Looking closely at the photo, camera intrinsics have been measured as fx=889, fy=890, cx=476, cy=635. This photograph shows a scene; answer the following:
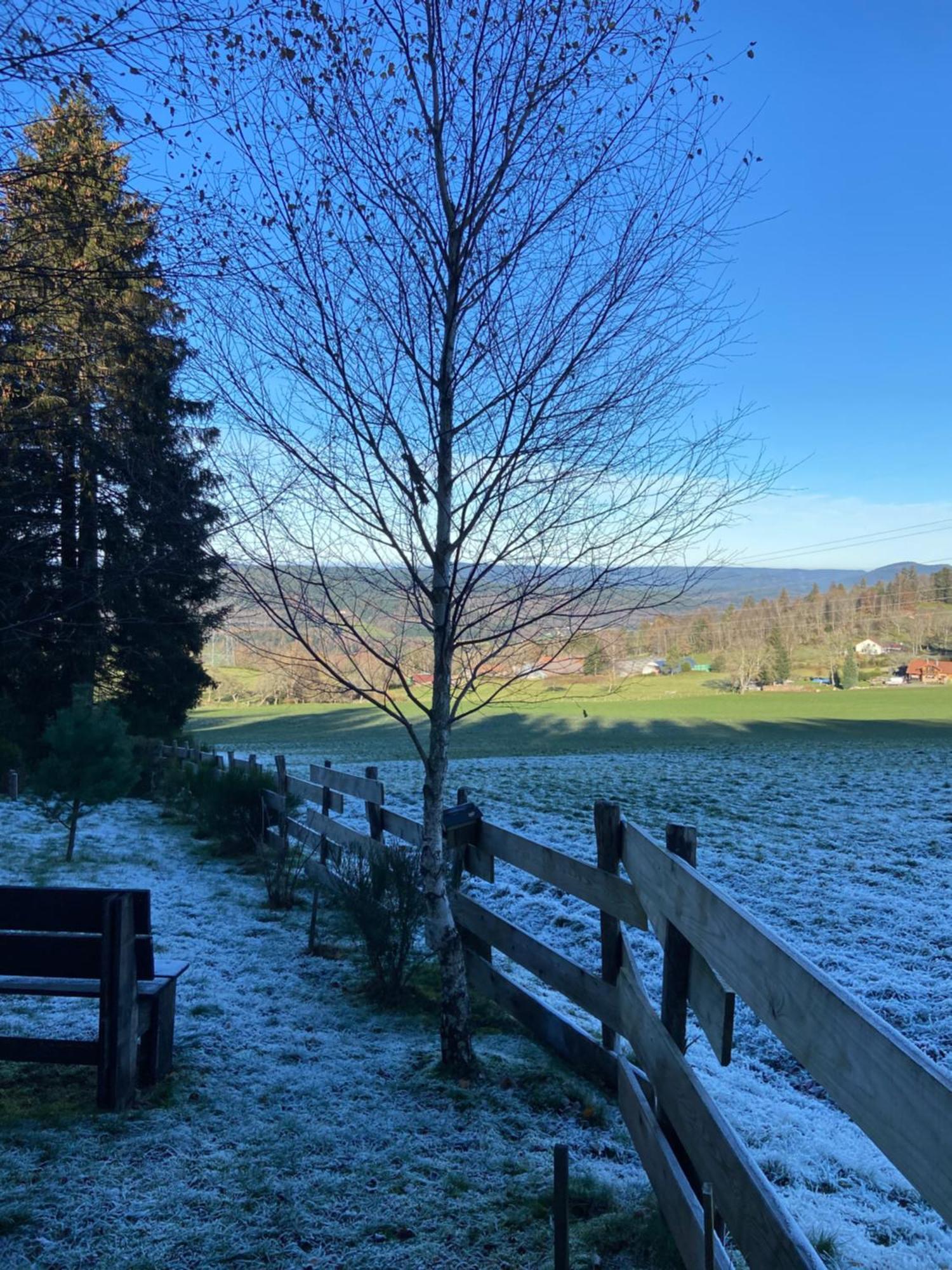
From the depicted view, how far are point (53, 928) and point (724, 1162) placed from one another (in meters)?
3.20

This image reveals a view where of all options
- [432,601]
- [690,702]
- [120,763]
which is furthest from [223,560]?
[690,702]

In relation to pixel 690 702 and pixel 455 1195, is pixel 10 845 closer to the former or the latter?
pixel 455 1195

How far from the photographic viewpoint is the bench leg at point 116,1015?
12.6ft

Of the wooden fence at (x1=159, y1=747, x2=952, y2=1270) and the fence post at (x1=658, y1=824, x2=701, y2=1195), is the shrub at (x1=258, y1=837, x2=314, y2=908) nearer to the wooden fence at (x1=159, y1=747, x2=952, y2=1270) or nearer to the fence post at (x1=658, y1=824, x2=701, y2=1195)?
the wooden fence at (x1=159, y1=747, x2=952, y2=1270)

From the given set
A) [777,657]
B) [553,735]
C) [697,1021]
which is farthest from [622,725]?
[777,657]

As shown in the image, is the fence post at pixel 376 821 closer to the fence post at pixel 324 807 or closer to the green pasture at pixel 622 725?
the fence post at pixel 324 807

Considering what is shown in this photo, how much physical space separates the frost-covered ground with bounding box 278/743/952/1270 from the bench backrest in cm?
306

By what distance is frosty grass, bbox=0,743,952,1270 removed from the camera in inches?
117

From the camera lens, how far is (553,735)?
4466 centimetres

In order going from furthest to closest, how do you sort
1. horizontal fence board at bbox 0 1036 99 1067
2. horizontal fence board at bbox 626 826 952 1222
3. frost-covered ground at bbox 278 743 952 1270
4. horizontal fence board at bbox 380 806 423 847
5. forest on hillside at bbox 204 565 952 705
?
1. forest on hillside at bbox 204 565 952 705
2. horizontal fence board at bbox 380 806 423 847
3. horizontal fence board at bbox 0 1036 99 1067
4. frost-covered ground at bbox 278 743 952 1270
5. horizontal fence board at bbox 626 826 952 1222

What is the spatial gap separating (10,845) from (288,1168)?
941 cm

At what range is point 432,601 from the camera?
4.45 meters

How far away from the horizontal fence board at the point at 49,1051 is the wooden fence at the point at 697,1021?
2161 mm

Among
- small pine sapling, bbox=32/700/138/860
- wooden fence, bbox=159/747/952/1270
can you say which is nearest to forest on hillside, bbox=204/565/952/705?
small pine sapling, bbox=32/700/138/860
